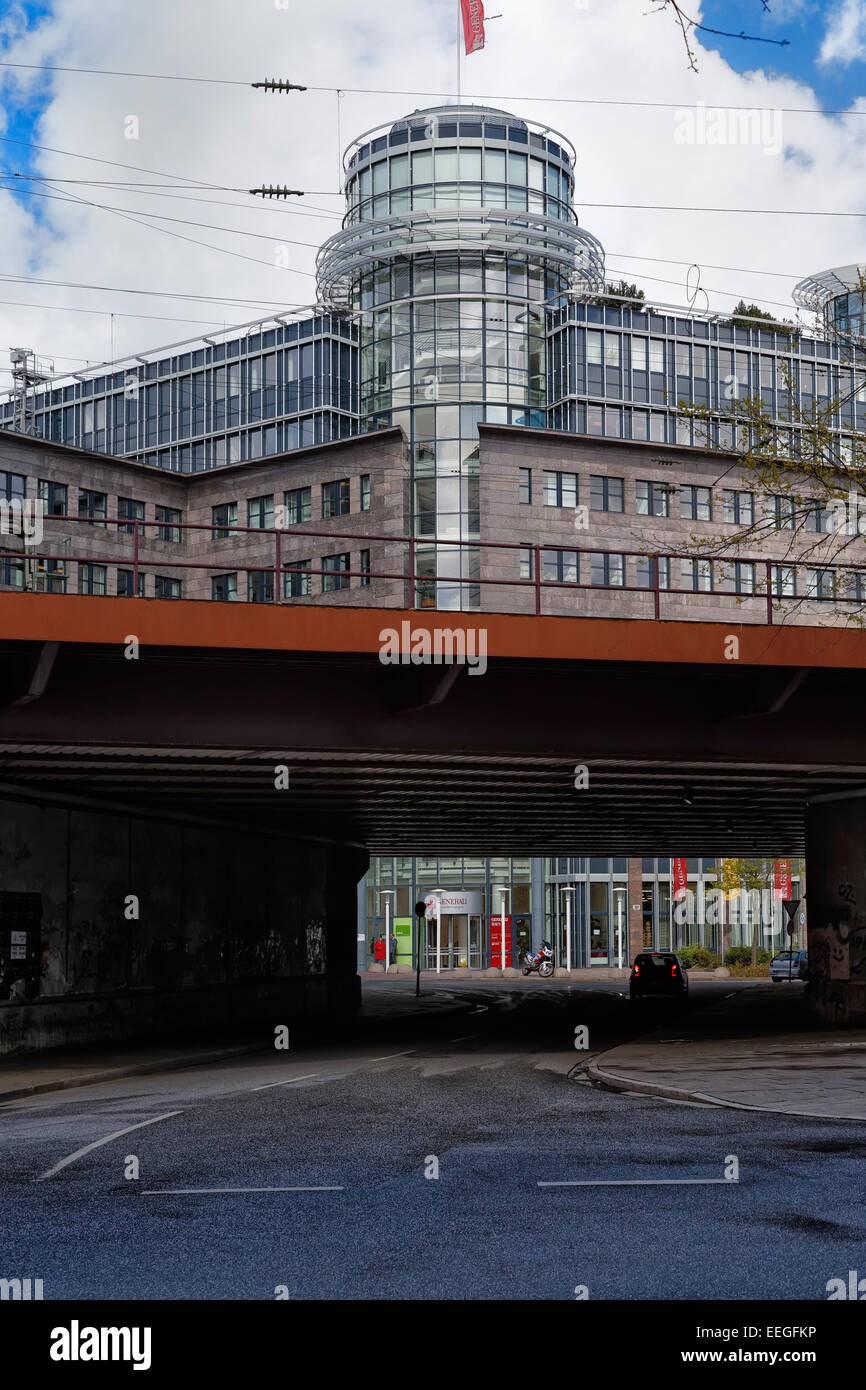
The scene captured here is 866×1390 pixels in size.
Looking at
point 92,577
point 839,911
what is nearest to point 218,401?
point 92,577

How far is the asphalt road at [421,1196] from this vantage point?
7.65 meters

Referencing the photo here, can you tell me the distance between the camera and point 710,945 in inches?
3044

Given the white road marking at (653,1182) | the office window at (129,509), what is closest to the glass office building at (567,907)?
the office window at (129,509)

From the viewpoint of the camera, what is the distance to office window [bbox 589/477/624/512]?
257 feet

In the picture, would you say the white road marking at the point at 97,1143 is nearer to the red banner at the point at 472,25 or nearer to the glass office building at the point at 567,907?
the glass office building at the point at 567,907

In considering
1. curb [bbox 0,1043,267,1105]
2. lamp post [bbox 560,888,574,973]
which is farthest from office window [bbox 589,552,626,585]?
curb [bbox 0,1043,267,1105]

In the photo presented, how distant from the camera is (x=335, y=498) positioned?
81.0 m

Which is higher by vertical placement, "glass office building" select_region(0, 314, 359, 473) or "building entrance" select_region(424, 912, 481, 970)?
"glass office building" select_region(0, 314, 359, 473)

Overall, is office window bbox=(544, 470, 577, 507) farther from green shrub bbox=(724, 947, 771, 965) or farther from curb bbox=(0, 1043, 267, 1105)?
curb bbox=(0, 1043, 267, 1105)

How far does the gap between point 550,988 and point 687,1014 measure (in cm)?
2213

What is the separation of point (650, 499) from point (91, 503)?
1219 inches

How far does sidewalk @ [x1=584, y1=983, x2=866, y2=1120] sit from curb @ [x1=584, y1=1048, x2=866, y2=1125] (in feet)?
0.03

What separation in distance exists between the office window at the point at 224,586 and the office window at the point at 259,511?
3383mm

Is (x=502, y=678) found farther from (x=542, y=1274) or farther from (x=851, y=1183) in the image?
(x=542, y=1274)
